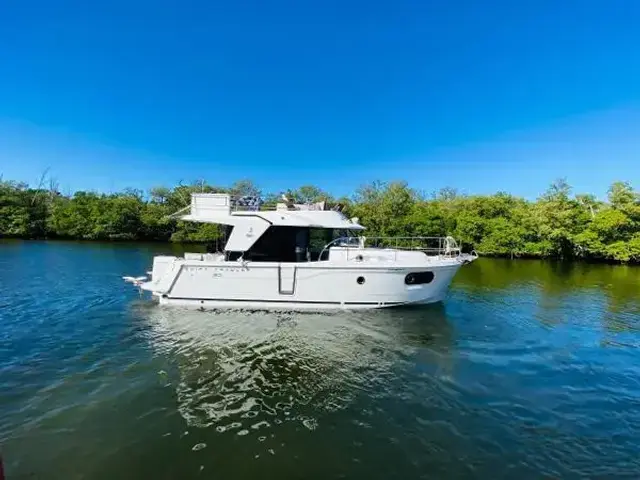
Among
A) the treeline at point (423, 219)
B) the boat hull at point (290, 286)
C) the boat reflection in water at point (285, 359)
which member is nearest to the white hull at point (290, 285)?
the boat hull at point (290, 286)

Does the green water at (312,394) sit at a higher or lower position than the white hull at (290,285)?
lower

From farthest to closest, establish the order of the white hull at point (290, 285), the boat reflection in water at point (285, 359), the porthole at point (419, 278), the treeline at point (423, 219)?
the treeline at point (423, 219), the porthole at point (419, 278), the white hull at point (290, 285), the boat reflection in water at point (285, 359)

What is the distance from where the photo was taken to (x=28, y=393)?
8.14 metres

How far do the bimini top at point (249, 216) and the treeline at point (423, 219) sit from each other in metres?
27.9

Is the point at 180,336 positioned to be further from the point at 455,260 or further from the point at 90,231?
the point at 90,231

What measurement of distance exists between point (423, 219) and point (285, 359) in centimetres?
4012

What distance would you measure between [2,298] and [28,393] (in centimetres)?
1086

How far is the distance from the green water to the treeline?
30759mm

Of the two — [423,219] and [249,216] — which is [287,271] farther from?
[423,219]

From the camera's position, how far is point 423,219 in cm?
4769

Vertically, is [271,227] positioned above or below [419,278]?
above

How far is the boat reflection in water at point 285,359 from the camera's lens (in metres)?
7.84

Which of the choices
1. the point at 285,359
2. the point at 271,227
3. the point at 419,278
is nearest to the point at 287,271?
the point at 271,227

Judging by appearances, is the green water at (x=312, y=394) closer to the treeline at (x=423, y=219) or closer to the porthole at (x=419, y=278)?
the porthole at (x=419, y=278)
